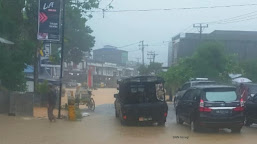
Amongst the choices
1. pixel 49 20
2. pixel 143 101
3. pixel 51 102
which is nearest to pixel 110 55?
pixel 49 20

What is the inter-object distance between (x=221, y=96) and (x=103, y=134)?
166 inches

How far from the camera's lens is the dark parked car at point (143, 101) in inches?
626

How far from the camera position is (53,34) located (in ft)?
58.6

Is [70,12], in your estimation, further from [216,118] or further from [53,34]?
[216,118]

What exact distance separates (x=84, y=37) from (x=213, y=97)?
44424 millimetres

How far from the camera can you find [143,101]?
1623 cm

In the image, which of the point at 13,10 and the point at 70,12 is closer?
the point at 13,10

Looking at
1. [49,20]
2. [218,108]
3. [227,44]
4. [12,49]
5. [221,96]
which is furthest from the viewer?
[227,44]

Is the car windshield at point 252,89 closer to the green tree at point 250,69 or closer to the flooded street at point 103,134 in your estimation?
the flooded street at point 103,134

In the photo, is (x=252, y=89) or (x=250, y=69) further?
(x=250, y=69)

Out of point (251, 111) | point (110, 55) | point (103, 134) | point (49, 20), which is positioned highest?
point (110, 55)

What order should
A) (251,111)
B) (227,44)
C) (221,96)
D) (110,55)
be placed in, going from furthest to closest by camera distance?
(110,55), (227,44), (251,111), (221,96)

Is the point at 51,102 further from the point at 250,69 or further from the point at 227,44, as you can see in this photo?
the point at 227,44

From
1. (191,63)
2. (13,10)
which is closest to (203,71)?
(191,63)
